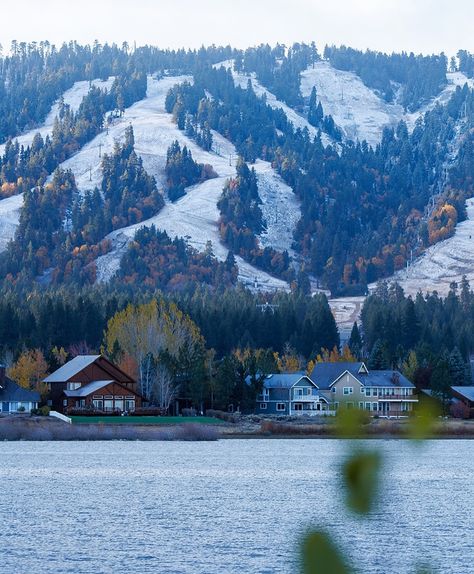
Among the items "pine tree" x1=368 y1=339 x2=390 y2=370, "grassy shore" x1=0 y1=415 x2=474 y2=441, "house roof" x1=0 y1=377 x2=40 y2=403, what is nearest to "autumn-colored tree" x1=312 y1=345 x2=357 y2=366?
"pine tree" x1=368 y1=339 x2=390 y2=370

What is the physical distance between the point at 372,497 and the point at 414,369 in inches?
4942

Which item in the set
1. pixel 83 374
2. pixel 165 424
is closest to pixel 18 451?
pixel 165 424

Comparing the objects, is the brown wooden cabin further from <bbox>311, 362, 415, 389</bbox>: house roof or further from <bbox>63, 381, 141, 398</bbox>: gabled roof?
<bbox>311, 362, 415, 389</bbox>: house roof

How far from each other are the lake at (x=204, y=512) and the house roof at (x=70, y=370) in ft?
88.9

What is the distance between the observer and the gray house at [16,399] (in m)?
104

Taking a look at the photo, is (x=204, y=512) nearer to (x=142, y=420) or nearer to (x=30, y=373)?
(x=142, y=420)

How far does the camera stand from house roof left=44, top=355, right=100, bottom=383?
353ft

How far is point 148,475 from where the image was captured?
61969 millimetres

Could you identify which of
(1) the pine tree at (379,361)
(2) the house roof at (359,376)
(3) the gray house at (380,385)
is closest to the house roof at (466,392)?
(3) the gray house at (380,385)

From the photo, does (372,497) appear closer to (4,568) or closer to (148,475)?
(4,568)

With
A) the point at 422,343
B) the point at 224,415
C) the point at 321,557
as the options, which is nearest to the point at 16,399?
the point at 224,415

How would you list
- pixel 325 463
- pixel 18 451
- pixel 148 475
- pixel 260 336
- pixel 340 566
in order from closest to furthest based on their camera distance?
pixel 340 566 < pixel 148 475 < pixel 325 463 < pixel 18 451 < pixel 260 336

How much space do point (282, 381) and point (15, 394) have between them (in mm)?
27021

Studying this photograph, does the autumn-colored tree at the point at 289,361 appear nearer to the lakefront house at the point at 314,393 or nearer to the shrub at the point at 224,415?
the lakefront house at the point at 314,393
